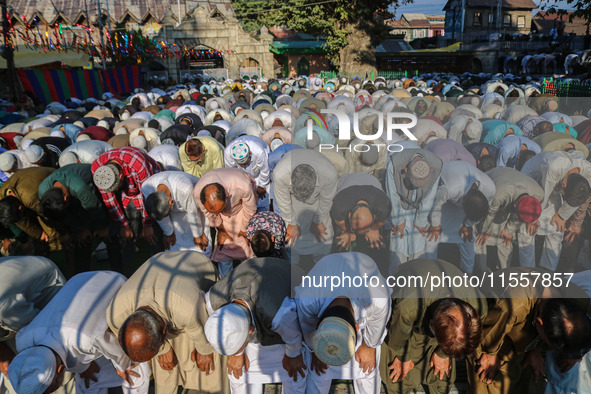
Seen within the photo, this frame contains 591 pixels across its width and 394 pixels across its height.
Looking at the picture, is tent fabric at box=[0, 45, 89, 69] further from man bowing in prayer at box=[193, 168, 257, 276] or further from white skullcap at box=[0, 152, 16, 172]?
man bowing in prayer at box=[193, 168, 257, 276]

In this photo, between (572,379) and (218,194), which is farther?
(218,194)

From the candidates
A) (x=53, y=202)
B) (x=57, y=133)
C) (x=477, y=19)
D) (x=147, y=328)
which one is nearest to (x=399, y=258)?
(x=147, y=328)

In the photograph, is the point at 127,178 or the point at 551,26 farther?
the point at 551,26

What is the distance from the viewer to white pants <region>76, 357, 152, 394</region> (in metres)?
2.91

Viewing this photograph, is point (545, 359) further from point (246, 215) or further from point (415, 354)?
point (246, 215)

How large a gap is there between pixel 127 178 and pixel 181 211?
839mm

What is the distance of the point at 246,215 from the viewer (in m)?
4.38

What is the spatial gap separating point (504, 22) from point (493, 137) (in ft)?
138

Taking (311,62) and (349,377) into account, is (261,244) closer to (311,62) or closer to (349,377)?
(349,377)

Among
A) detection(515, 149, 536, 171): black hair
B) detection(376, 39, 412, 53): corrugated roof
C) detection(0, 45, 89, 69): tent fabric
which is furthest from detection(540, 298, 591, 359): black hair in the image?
detection(376, 39, 412, 53): corrugated roof

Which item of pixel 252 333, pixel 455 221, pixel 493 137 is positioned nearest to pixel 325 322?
pixel 252 333

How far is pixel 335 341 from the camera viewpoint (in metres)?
2.24

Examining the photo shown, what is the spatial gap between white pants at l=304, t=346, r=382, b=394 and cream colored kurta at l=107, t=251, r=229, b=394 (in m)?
0.71

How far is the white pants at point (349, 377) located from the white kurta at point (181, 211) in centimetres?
219
